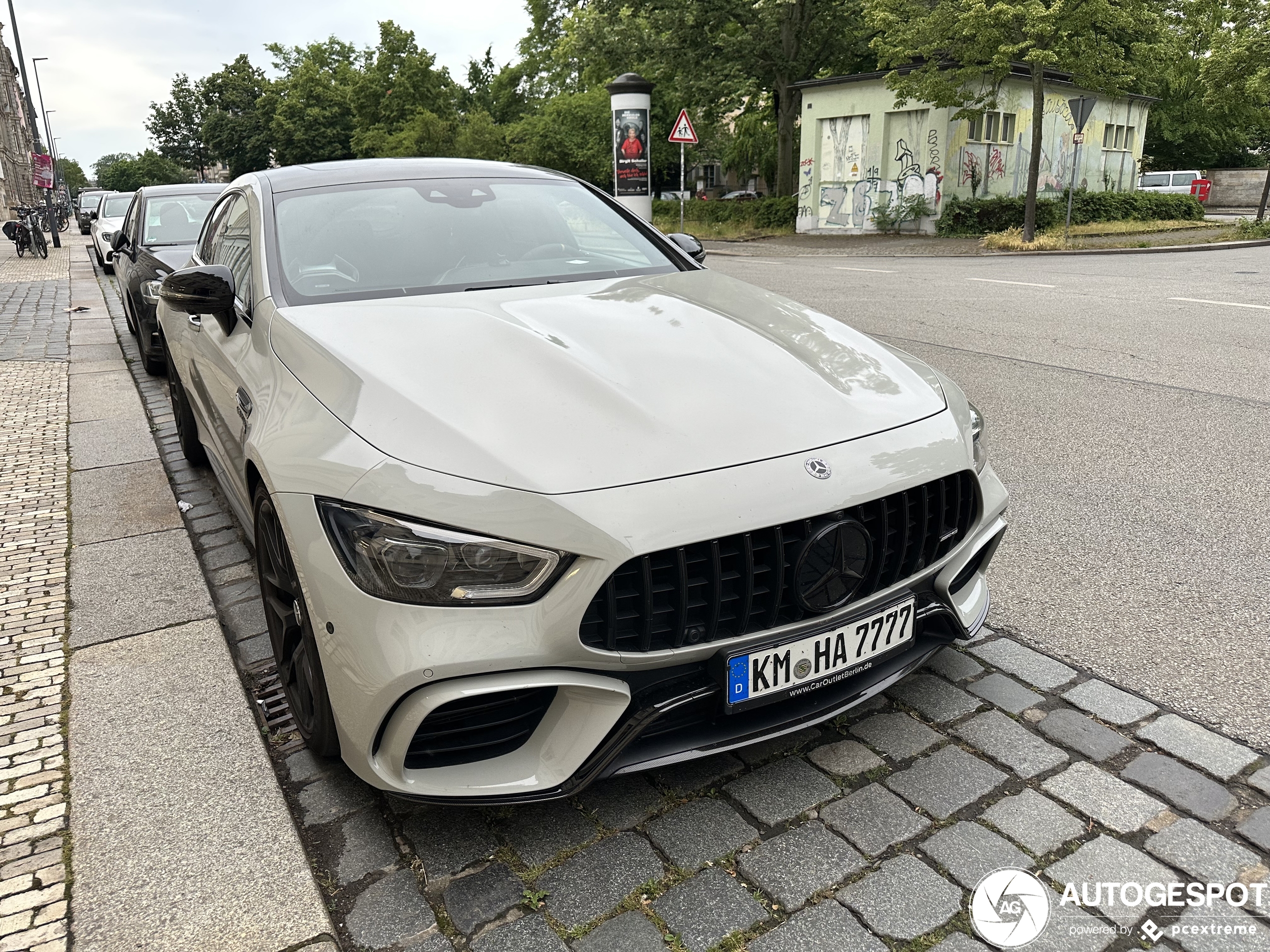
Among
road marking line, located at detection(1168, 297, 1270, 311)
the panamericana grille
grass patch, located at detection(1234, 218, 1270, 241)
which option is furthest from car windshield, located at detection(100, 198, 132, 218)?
grass patch, located at detection(1234, 218, 1270, 241)

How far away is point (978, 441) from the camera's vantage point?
268 cm

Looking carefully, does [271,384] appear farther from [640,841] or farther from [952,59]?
[952,59]

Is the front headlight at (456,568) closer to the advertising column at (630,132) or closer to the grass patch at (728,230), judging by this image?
the advertising column at (630,132)

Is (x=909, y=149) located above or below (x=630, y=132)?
below

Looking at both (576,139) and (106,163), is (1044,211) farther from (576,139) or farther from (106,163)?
(106,163)

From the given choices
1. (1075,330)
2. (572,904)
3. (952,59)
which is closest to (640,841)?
(572,904)

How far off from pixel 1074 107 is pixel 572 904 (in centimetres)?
1953

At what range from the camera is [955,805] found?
7.74 feet

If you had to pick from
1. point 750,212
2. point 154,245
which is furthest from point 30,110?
point 154,245

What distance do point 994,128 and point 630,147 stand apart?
1212cm

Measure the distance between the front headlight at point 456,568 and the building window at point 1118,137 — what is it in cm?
3563

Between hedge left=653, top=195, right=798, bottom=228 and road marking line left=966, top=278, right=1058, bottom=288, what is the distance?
16076 mm

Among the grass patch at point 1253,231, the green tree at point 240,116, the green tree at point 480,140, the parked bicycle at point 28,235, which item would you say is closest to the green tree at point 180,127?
the green tree at point 240,116

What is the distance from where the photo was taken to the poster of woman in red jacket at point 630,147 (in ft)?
70.3
